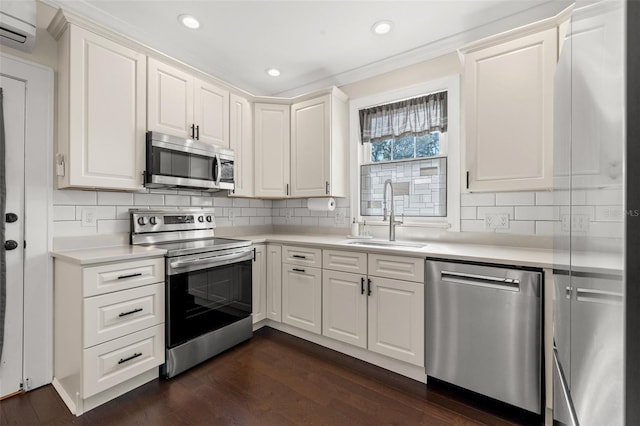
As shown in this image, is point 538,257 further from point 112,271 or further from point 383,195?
point 112,271

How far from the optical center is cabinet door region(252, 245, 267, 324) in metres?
2.84

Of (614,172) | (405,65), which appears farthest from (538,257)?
(405,65)

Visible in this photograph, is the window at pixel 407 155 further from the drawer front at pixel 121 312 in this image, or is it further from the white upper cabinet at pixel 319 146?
the drawer front at pixel 121 312

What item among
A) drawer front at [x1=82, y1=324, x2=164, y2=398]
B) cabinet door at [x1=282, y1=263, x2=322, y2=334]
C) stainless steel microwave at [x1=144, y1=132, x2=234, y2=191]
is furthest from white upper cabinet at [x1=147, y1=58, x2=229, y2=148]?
drawer front at [x1=82, y1=324, x2=164, y2=398]

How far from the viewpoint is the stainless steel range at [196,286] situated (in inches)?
83.8

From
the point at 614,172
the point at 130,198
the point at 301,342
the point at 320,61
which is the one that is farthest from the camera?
the point at 320,61

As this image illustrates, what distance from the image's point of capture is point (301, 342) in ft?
8.89

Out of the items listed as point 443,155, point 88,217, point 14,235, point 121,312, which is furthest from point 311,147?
point 14,235

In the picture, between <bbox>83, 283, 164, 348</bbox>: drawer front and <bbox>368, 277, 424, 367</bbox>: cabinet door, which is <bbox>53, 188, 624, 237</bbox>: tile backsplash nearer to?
<bbox>83, 283, 164, 348</bbox>: drawer front

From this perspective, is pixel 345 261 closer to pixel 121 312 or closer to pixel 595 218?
pixel 121 312

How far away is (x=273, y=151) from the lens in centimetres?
327

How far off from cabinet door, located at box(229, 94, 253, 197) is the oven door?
2.48ft

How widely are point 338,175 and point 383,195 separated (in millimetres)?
522

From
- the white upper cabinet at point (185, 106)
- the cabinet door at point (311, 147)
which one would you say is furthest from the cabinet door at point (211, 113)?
the cabinet door at point (311, 147)
